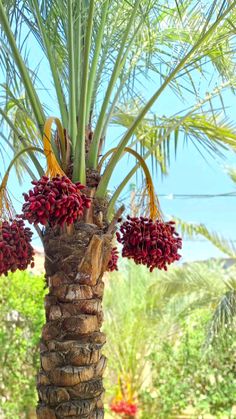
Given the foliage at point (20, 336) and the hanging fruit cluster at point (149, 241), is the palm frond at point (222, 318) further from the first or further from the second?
the hanging fruit cluster at point (149, 241)

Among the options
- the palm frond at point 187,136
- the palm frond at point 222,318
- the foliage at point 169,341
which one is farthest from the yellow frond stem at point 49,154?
the foliage at point 169,341

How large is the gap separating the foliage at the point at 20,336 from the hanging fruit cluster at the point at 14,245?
4006 millimetres

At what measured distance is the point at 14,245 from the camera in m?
1.87

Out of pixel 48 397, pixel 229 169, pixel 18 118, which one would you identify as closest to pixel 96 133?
pixel 48 397

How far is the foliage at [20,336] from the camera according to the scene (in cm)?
584

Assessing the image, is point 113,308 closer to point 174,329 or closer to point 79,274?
point 174,329

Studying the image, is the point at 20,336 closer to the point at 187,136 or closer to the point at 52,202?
the point at 187,136

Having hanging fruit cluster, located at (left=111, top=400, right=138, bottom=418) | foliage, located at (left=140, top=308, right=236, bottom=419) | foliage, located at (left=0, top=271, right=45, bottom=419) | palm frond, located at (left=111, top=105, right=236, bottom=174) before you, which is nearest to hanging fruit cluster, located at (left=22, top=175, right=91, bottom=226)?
palm frond, located at (left=111, top=105, right=236, bottom=174)

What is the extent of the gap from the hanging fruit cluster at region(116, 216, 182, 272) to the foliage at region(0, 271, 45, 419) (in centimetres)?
393

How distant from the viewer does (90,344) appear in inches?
75.5

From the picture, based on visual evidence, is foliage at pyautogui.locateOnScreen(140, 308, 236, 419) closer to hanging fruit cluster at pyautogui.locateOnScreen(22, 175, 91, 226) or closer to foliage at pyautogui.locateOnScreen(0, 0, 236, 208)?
foliage at pyautogui.locateOnScreen(0, 0, 236, 208)

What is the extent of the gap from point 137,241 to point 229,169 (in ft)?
14.3

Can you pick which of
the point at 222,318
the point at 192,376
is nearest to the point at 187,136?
the point at 222,318

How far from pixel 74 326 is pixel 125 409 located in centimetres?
609
